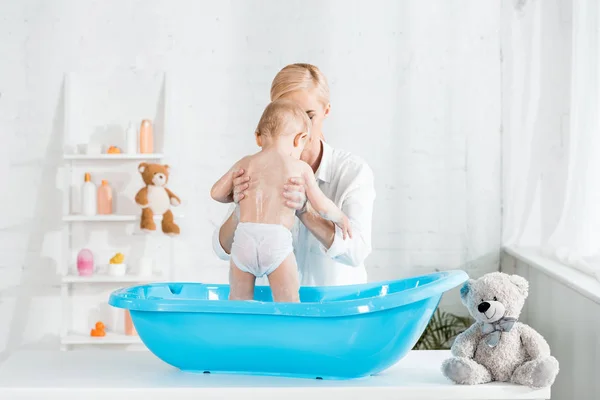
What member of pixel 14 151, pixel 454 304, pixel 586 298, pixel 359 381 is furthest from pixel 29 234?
pixel 359 381

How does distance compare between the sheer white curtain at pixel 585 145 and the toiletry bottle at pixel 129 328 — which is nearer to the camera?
the sheer white curtain at pixel 585 145

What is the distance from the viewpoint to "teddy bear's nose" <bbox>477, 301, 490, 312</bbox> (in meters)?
1.37

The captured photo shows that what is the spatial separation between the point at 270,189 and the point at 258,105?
8.25 ft

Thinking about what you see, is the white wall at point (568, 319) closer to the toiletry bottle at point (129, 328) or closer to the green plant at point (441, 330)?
the green plant at point (441, 330)

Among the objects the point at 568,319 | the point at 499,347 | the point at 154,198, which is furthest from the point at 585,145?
the point at 154,198

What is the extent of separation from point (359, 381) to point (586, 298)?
1.37 meters

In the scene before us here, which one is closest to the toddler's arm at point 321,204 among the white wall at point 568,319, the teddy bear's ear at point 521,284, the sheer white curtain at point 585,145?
the teddy bear's ear at point 521,284

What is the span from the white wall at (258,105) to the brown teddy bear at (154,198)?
8.5 inches

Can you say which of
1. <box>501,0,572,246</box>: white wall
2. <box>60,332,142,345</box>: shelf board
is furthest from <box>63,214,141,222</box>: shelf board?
<box>501,0,572,246</box>: white wall

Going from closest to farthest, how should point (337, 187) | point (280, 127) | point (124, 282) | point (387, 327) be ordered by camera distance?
1. point (387, 327)
2. point (280, 127)
3. point (337, 187)
4. point (124, 282)

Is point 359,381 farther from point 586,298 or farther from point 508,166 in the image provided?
point 508,166

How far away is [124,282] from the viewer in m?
3.94

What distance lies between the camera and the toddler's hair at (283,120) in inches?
61.0

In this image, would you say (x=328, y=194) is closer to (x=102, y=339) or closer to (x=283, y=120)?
(x=283, y=120)
